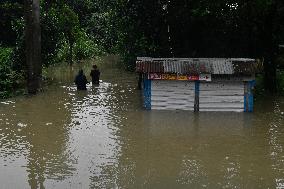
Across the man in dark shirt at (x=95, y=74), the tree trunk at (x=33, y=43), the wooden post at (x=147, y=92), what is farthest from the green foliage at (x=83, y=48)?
the wooden post at (x=147, y=92)

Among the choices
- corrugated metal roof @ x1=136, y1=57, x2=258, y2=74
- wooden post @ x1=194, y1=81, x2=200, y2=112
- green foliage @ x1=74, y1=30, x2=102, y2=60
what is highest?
green foliage @ x1=74, y1=30, x2=102, y2=60

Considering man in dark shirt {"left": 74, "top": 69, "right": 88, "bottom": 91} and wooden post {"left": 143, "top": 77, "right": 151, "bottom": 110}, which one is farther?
man in dark shirt {"left": 74, "top": 69, "right": 88, "bottom": 91}

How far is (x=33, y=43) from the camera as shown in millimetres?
23812

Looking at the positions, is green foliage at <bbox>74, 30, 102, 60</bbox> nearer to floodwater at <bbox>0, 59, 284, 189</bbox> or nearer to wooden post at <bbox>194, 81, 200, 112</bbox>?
floodwater at <bbox>0, 59, 284, 189</bbox>

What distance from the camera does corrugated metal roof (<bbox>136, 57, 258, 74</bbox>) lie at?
18.3 metres

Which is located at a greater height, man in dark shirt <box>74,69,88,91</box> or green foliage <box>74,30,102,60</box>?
green foliage <box>74,30,102,60</box>

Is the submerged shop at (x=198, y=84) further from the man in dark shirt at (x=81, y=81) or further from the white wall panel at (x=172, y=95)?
the man in dark shirt at (x=81, y=81)

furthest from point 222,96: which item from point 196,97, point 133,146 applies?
point 133,146

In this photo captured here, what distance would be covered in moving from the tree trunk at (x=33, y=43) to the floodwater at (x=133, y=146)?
1.99 meters

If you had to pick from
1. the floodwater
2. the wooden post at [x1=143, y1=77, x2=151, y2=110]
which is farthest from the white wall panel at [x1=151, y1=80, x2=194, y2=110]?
the floodwater

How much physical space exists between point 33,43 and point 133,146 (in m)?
11.9

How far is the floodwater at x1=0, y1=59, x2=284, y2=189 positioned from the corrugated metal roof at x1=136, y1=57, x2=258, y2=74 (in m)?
1.71

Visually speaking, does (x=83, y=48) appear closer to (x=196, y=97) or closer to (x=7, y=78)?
(x=7, y=78)

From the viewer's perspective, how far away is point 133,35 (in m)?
28.8
